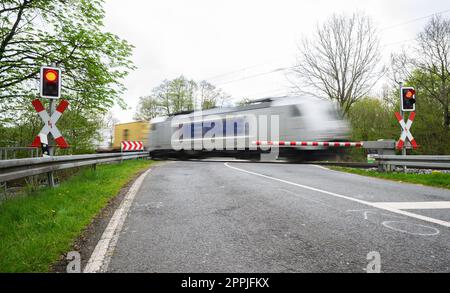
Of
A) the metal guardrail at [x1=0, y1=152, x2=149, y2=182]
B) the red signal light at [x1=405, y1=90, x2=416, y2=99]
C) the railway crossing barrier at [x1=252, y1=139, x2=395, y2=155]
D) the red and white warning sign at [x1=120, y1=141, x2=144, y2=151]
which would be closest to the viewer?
the metal guardrail at [x1=0, y1=152, x2=149, y2=182]

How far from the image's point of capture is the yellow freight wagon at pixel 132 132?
2452 cm

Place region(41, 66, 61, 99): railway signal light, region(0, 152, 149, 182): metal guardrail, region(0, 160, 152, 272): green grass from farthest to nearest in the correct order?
region(41, 66, 61, 99): railway signal light < region(0, 152, 149, 182): metal guardrail < region(0, 160, 152, 272): green grass

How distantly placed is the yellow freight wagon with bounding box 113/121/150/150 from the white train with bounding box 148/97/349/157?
601cm

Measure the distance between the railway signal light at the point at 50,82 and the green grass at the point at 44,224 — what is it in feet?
7.75

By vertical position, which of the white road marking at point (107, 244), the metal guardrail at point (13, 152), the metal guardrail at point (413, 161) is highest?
the metal guardrail at point (13, 152)

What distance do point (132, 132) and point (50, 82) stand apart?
2055 centimetres

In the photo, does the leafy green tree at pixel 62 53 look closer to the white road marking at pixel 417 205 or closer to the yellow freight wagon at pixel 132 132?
the white road marking at pixel 417 205

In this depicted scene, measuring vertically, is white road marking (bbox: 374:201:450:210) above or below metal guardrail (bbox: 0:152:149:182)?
below

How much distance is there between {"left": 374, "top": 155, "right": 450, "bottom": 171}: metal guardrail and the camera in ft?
25.2

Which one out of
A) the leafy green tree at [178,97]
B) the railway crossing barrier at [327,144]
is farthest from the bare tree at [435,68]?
the leafy green tree at [178,97]

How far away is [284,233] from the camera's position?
323 cm

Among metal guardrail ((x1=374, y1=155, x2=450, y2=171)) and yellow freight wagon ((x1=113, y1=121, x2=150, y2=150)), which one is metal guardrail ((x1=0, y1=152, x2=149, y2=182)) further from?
yellow freight wagon ((x1=113, y1=121, x2=150, y2=150))

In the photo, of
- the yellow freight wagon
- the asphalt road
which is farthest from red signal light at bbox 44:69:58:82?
the yellow freight wagon
